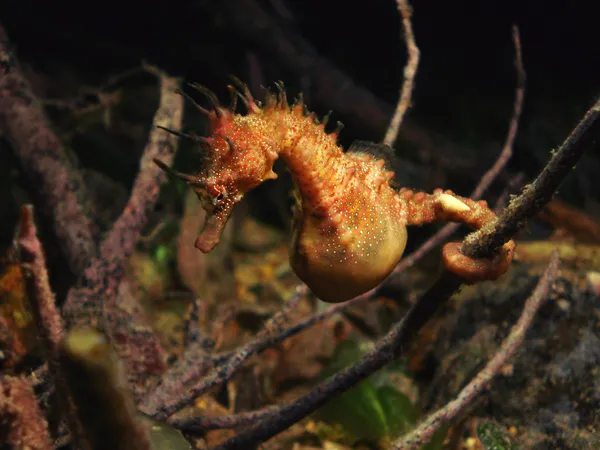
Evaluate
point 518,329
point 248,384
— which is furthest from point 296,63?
point 518,329

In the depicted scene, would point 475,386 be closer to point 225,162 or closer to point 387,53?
point 225,162

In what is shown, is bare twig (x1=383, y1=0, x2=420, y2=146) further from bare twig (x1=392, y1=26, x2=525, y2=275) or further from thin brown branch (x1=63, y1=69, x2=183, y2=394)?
thin brown branch (x1=63, y1=69, x2=183, y2=394)

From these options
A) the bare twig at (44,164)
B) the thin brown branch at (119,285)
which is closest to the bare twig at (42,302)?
the thin brown branch at (119,285)

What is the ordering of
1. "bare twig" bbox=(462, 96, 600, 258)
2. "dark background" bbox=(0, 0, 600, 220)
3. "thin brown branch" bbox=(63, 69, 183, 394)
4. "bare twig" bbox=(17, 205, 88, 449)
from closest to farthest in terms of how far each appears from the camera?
"bare twig" bbox=(462, 96, 600, 258) < "bare twig" bbox=(17, 205, 88, 449) < "thin brown branch" bbox=(63, 69, 183, 394) < "dark background" bbox=(0, 0, 600, 220)

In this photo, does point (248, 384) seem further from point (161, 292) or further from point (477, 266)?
point (477, 266)

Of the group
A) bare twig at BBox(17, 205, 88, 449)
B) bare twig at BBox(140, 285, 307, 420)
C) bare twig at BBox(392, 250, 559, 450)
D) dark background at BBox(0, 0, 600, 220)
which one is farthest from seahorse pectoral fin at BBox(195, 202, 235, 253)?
dark background at BBox(0, 0, 600, 220)

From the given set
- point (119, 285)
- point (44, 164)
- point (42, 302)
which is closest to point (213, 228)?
point (42, 302)

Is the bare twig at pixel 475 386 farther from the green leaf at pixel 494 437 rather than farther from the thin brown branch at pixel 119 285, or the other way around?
the thin brown branch at pixel 119 285
